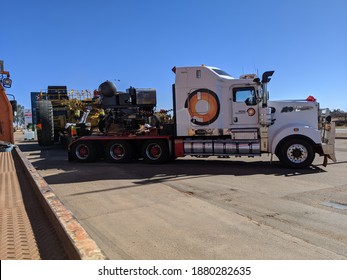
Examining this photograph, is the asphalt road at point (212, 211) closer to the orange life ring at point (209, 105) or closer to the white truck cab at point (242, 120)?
the white truck cab at point (242, 120)

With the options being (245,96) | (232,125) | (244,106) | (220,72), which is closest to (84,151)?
(232,125)

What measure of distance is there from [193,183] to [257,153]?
3.50 meters

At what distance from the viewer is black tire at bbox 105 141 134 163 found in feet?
42.8

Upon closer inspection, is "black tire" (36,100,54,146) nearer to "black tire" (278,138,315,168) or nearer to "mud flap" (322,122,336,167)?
"black tire" (278,138,315,168)

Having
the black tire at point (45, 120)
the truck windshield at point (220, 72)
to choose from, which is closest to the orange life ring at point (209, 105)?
the truck windshield at point (220, 72)

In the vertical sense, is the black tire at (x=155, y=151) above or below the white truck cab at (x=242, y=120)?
below

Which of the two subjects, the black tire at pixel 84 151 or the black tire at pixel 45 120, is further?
the black tire at pixel 45 120

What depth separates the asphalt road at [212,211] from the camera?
434 centimetres

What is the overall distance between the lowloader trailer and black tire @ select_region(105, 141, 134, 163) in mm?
38

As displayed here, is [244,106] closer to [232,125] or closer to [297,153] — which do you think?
[232,125]

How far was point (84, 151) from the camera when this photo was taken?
13.6 m

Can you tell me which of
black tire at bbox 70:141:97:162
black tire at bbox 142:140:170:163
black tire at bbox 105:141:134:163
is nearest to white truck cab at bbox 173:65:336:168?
black tire at bbox 142:140:170:163

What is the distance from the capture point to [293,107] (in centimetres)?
1106

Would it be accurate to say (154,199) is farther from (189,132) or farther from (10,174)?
(189,132)
